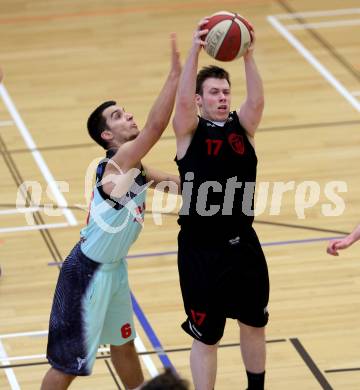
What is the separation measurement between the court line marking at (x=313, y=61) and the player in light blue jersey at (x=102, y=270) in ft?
24.2

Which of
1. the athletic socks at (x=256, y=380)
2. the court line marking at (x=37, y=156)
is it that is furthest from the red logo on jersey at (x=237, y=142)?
the court line marking at (x=37, y=156)

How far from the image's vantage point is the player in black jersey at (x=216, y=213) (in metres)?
7.54

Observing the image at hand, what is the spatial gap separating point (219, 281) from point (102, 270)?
79 centimetres

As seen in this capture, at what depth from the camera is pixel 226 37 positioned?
7.49 metres

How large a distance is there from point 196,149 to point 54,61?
364 inches

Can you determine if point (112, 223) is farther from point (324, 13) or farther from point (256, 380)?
point (324, 13)

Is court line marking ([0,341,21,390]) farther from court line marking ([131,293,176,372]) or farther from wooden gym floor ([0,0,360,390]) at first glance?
court line marking ([131,293,176,372])

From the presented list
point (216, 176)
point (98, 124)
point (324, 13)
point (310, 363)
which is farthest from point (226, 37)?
point (324, 13)

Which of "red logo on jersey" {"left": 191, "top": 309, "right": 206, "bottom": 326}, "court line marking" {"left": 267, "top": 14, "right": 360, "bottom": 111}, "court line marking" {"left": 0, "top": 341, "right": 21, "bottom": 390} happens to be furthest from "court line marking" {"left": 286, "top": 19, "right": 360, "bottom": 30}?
"red logo on jersey" {"left": 191, "top": 309, "right": 206, "bottom": 326}

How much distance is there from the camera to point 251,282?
7711mm

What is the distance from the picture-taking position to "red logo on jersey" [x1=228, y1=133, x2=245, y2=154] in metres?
7.58

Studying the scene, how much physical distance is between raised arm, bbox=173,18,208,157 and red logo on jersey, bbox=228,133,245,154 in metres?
0.26

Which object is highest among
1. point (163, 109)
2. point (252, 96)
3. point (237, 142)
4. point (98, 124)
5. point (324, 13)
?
point (163, 109)

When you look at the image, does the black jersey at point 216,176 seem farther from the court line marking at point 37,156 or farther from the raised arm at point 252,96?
the court line marking at point 37,156
